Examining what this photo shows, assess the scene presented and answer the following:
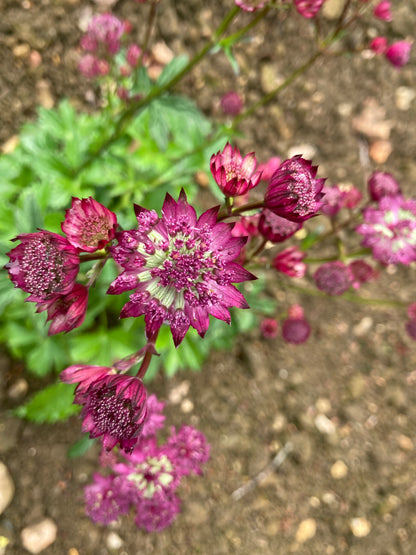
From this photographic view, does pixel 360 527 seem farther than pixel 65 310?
Yes

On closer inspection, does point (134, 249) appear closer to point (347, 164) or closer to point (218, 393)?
point (218, 393)

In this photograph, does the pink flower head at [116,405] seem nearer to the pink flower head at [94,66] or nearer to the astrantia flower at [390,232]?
the astrantia flower at [390,232]

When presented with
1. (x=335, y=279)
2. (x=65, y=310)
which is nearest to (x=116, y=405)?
(x=65, y=310)

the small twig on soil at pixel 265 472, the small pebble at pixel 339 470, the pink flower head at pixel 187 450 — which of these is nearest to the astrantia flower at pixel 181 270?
the pink flower head at pixel 187 450

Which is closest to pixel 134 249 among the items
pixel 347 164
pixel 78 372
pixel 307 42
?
pixel 78 372

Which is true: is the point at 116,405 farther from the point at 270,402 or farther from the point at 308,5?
the point at 270,402

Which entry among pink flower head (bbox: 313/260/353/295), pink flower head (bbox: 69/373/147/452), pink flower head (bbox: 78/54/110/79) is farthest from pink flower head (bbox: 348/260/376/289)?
pink flower head (bbox: 78/54/110/79)
